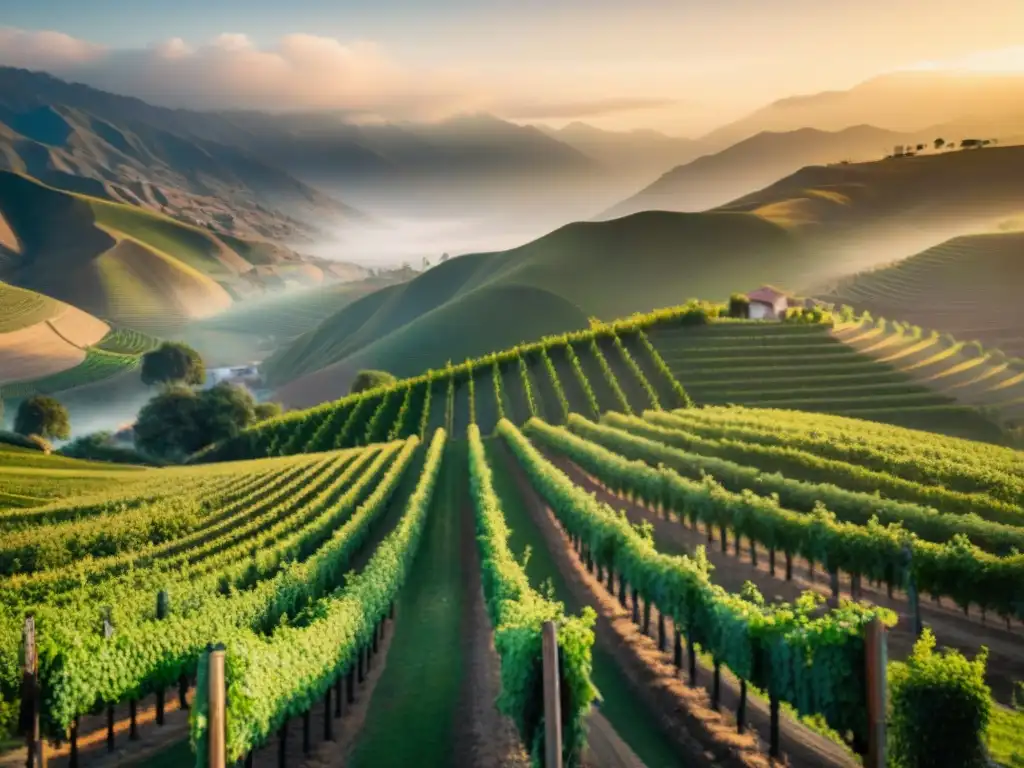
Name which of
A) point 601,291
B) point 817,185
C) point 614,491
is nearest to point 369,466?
point 614,491

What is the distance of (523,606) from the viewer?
12109mm

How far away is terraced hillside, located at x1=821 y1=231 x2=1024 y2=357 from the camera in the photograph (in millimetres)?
63688

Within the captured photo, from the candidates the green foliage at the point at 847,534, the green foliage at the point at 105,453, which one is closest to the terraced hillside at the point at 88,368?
the green foliage at the point at 105,453

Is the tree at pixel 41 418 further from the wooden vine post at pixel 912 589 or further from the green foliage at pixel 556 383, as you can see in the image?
the wooden vine post at pixel 912 589

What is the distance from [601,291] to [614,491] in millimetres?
92411

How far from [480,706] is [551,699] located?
16.3 ft

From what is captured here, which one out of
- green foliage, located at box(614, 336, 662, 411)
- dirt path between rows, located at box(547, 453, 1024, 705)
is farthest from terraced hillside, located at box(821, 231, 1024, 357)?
dirt path between rows, located at box(547, 453, 1024, 705)

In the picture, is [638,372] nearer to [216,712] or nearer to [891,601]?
[891,601]

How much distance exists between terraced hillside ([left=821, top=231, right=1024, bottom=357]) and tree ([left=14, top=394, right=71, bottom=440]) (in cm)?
6932

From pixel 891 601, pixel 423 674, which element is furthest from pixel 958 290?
pixel 423 674

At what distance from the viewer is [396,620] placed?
1809cm

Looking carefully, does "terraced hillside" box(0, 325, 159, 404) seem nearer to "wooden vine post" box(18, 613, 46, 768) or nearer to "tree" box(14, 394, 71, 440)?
"tree" box(14, 394, 71, 440)

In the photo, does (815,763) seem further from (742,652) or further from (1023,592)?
(1023,592)

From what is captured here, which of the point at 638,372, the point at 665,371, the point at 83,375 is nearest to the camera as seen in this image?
the point at 665,371
